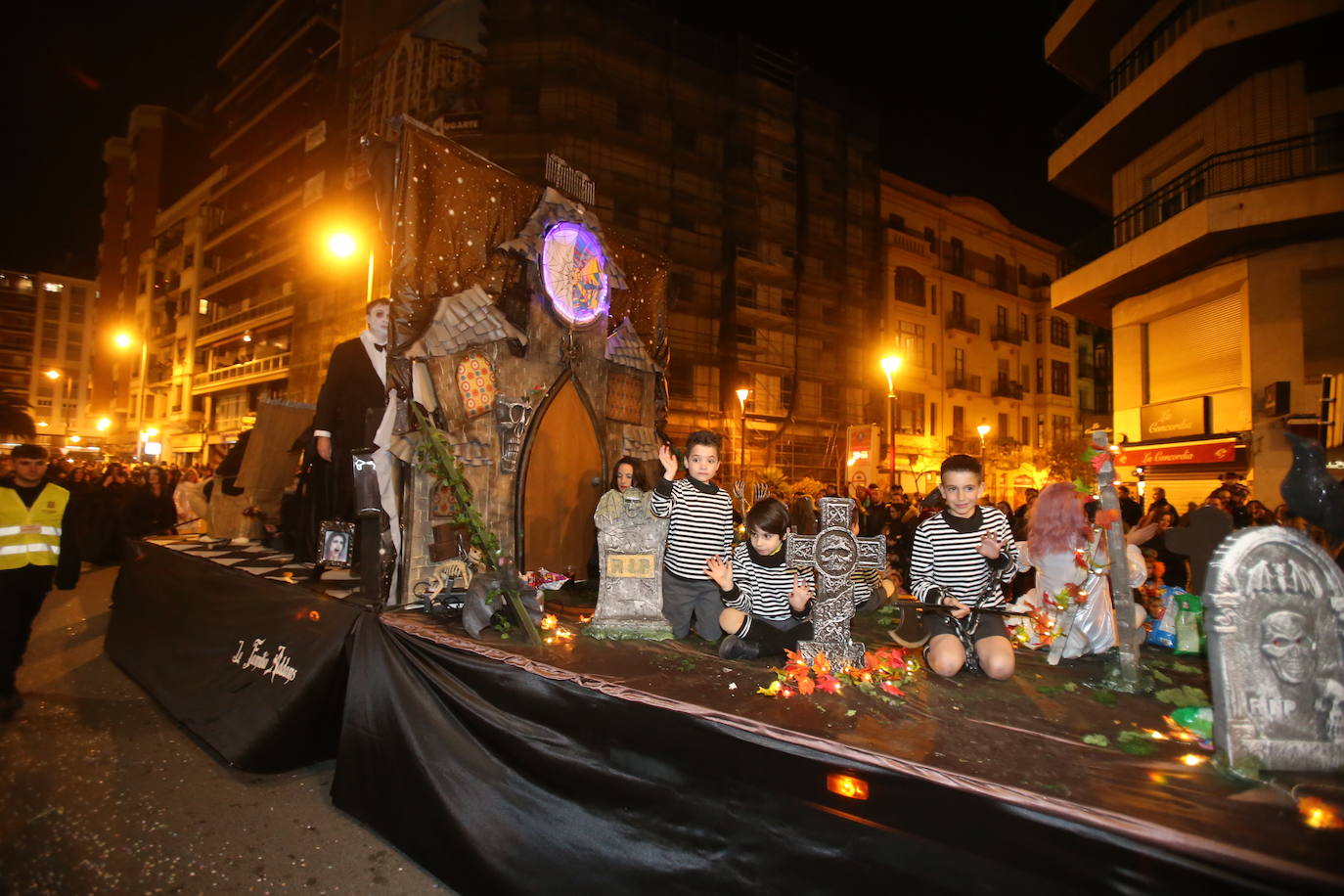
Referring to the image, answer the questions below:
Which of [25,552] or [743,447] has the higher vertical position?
[743,447]

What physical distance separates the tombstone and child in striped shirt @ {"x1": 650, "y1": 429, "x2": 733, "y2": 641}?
0.10m

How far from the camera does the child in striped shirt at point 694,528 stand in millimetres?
4680

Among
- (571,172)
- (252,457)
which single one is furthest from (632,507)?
(252,457)

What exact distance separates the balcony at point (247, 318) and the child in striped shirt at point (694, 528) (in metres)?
30.2

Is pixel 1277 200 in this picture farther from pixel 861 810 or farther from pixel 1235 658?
pixel 861 810

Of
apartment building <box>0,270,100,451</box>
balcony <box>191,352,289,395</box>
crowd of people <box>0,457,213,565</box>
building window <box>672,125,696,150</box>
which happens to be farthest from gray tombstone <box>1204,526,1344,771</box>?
apartment building <box>0,270,100,451</box>

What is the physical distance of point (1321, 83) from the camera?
12.6 meters

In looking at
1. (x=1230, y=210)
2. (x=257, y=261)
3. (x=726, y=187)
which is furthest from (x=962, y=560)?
(x=257, y=261)

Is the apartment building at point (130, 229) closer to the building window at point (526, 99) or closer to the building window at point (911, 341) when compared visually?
the building window at point (526, 99)

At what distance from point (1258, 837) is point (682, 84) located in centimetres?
2929

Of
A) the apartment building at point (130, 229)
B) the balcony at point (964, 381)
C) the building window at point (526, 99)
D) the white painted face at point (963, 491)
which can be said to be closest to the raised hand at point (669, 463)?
the white painted face at point (963, 491)

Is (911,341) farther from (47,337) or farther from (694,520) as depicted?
(47,337)

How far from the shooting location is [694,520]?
4.73m

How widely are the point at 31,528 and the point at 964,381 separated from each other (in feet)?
114
